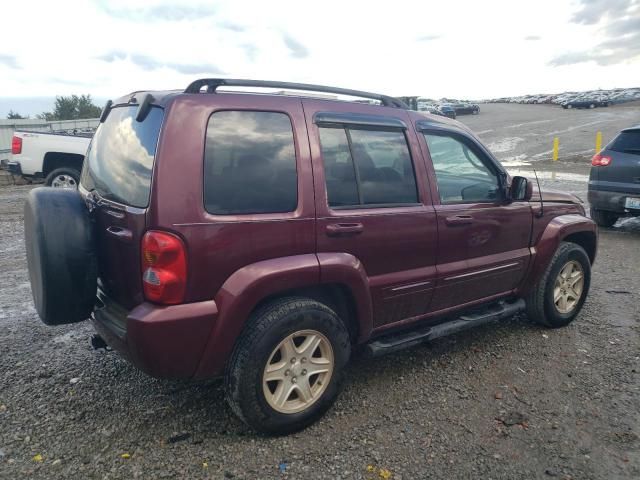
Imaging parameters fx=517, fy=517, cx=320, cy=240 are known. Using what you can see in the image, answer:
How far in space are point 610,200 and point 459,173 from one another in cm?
523

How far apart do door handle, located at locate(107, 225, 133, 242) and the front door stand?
1920 mm

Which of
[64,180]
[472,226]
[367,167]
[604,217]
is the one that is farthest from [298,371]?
[64,180]

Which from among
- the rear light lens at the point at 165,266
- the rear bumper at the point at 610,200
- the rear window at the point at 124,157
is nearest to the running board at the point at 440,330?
the rear light lens at the point at 165,266

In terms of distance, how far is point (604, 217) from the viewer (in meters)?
8.56

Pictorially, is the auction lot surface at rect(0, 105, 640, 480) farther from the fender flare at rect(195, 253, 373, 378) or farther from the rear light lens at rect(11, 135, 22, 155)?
the rear light lens at rect(11, 135, 22, 155)

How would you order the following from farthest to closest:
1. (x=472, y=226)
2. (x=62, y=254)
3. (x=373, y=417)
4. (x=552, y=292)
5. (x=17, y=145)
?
(x=17, y=145) → (x=552, y=292) → (x=472, y=226) → (x=373, y=417) → (x=62, y=254)

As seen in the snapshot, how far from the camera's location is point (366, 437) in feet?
9.50

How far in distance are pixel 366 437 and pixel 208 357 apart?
1005 mm

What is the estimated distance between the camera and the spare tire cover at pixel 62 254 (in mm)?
2686

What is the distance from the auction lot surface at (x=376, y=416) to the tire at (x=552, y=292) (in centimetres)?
15

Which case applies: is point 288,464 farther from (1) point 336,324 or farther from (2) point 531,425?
(2) point 531,425

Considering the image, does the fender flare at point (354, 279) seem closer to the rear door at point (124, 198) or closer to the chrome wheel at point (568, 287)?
the rear door at point (124, 198)

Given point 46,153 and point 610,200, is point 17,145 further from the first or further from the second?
point 610,200

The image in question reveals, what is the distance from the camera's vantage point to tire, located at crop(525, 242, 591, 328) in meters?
4.29
